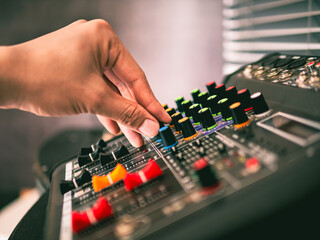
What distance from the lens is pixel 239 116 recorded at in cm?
81

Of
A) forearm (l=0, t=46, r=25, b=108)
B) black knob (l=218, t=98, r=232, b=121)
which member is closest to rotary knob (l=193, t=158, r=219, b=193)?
black knob (l=218, t=98, r=232, b=121)

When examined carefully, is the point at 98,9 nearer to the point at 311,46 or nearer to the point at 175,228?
the point at 311,46

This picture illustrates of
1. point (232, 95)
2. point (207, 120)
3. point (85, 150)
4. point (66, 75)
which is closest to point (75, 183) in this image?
point (85, 150)

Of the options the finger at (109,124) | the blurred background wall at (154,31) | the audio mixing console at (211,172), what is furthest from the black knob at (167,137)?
the blurred background wall at (154,31)

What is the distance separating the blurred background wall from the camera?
278 centimetres

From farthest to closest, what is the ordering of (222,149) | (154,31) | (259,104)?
(154,31), (259,104), (222,149)

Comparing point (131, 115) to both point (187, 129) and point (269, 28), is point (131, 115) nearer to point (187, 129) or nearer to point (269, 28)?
point (187, 129)

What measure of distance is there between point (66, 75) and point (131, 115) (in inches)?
9.4

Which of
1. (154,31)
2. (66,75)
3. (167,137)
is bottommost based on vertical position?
(167,137)

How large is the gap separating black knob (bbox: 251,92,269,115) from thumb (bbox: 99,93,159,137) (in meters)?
0.33

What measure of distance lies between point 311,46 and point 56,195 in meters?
1.41

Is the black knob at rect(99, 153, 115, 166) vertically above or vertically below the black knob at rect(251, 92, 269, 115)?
below

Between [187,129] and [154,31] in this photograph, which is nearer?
[187,129]

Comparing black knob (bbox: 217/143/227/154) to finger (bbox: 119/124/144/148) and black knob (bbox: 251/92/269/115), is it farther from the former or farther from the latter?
finger (bbox: 119/124/144/148)
